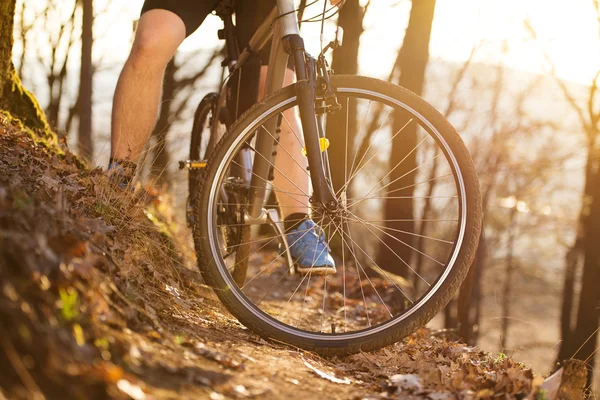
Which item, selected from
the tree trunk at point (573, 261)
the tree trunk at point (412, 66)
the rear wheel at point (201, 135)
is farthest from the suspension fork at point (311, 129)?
the tree trunk at point (573, 261)

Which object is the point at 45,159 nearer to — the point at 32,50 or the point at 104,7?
the point at 104,7

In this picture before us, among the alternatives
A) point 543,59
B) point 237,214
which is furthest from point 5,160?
point 543,59

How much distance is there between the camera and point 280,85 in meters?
2.59

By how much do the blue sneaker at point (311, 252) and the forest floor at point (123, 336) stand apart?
369 millimetres

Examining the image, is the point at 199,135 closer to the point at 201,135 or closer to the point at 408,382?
the point at 201,135

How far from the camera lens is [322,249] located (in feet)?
8.29

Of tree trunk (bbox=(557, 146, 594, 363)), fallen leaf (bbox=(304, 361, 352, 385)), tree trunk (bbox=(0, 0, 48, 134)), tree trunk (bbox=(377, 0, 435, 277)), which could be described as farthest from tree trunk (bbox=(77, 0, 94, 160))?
tree trunk (bbox=(557, 146, 594, 363))

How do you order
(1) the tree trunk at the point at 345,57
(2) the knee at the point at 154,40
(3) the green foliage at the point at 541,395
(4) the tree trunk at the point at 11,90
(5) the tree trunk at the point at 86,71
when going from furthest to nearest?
(5) the tree trunk at the point at 86,71 → (1) the tree trunk at the point at 345,57 → (4) the tree trunk at the point at 11,90 → (2) the knee at the point at 154,40 → (3) the green foliage at the point at 541,395

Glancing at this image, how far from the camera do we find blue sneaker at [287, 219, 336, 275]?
8.21ft

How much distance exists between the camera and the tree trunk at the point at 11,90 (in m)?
3.24

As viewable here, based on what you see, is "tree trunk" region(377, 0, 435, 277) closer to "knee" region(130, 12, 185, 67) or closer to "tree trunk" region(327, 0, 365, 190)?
"tree trunk" region(327, 0, 365, 190)

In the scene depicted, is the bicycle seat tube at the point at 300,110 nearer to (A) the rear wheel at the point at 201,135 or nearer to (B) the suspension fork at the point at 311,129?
(B) the suspension fork at the point at 311,129

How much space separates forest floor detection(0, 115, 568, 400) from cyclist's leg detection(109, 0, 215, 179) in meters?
0.18

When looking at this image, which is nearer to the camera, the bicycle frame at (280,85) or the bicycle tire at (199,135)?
the bicycle frame at (280,85)
